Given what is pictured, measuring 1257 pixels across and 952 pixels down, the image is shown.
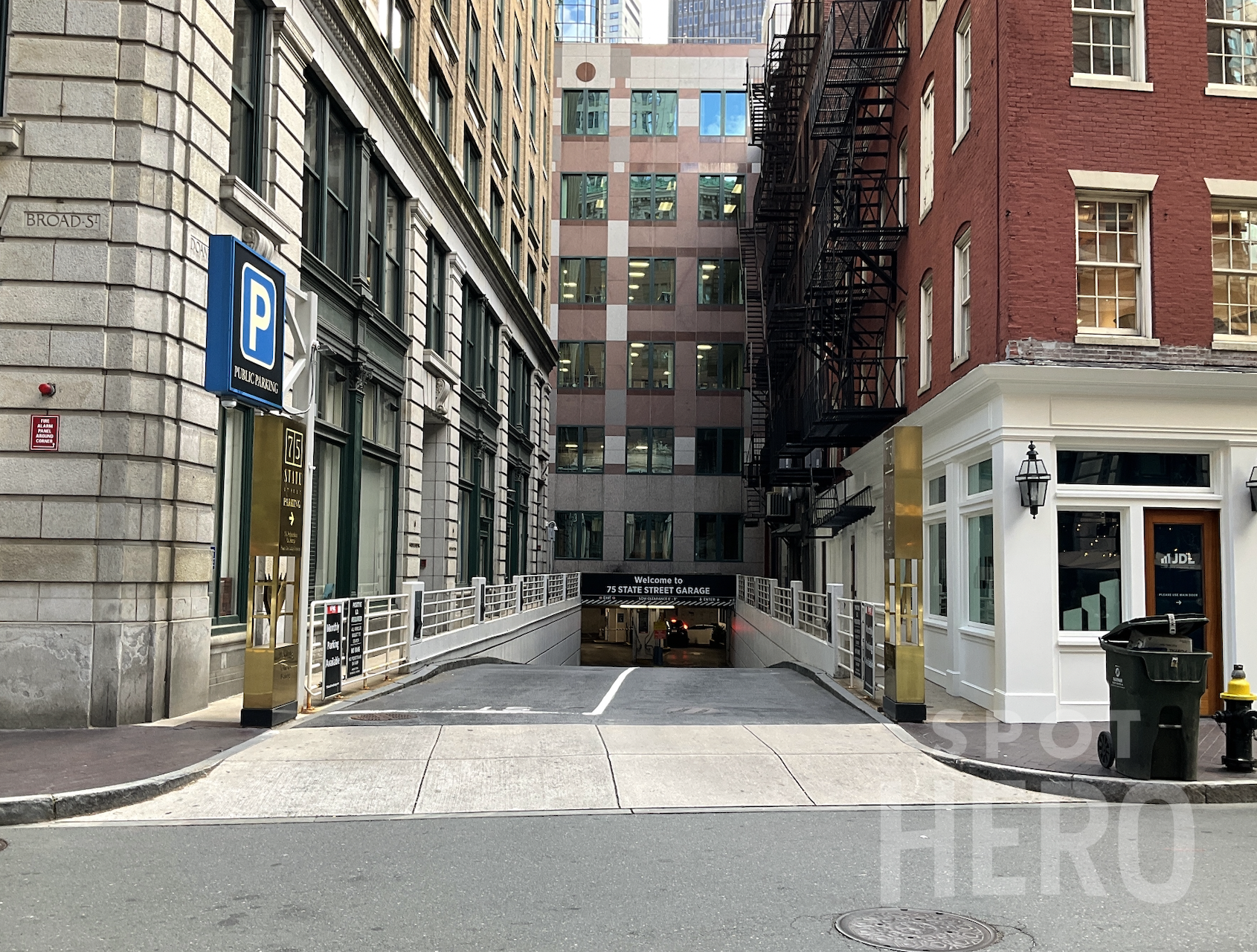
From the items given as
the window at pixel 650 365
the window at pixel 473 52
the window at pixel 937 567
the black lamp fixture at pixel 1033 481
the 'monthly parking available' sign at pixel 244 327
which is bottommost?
the window at pixel 937 567

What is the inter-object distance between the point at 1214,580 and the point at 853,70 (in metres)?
12.2

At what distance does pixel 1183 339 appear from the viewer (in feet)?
48.0

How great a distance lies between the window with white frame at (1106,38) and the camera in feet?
49.0

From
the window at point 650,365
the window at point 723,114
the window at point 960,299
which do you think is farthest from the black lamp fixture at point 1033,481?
the window at point 723,114

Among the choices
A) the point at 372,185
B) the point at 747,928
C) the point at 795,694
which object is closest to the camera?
the point at 747,928

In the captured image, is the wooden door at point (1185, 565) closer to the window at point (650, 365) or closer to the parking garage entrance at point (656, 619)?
the parking garage entrance at point (656, 619)

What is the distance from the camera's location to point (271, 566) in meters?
12.4

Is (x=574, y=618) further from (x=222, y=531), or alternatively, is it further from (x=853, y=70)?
(x=222, y=531)

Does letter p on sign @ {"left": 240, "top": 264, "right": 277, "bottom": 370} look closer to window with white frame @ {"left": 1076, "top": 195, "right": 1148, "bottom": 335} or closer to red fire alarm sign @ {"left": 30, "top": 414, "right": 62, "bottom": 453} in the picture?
red fire alarm sign @ {"left": 30, "top": 414, "right": 62, "bottom": 453}

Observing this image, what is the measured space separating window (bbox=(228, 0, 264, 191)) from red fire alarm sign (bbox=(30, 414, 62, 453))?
4.60 metres

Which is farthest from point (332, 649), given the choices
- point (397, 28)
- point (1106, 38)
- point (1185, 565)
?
point (397, 28)

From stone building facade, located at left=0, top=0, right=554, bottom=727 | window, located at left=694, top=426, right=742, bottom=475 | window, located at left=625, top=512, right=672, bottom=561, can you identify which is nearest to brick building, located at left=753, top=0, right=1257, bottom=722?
stone building facade, located at left=0, top=0, right=554, bottom=727

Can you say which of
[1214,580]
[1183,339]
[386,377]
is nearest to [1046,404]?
[1183,339]

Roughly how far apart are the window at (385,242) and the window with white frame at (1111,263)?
1234cm
